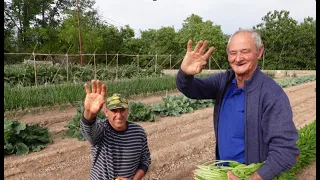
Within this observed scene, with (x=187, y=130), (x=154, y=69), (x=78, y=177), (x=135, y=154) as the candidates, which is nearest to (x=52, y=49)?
(x=154, y=69)

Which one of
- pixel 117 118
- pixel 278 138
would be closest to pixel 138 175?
pixel 117 118

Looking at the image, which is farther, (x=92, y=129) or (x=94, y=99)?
(x=92, y=129)

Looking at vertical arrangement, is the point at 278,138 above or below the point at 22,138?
above

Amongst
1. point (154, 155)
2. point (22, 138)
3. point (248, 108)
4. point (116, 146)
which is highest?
point (248, 108)

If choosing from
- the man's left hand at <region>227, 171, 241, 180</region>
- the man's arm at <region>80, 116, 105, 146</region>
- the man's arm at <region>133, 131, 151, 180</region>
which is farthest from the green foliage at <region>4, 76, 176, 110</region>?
the man's left hand at <region>227, 171, 241, 180</region>

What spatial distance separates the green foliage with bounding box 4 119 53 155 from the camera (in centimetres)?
535

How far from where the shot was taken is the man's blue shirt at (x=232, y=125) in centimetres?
188

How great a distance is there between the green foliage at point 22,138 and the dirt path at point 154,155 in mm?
151

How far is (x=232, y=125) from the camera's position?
6.24 feet

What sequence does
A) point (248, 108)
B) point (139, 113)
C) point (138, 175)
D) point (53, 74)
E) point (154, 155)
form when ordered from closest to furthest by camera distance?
point (248, 108) → point (138, 175) → point (154, 155) → point (139, 113) → point (53, 74)

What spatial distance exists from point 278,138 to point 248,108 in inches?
8.7

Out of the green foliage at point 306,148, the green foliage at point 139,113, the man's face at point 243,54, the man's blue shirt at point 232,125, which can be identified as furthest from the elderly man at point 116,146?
the green foliage at point 139,113

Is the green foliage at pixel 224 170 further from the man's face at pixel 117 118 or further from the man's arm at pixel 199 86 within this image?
the man's face at pixel 117 118

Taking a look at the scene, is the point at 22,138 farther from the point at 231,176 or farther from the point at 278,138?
the point at 278,138
